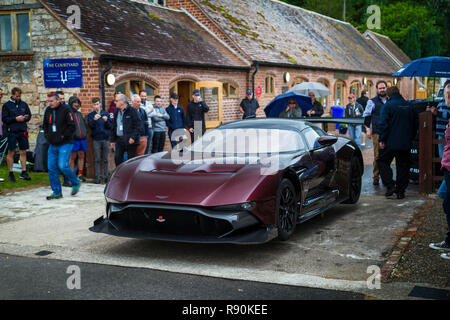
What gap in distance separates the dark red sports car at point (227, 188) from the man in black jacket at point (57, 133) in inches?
124

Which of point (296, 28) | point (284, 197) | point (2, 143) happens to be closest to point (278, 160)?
point (284, 197)

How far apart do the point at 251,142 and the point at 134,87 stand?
928 centimetres

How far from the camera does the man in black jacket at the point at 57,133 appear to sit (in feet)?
30.9

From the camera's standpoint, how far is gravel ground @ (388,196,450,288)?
4.92 meters

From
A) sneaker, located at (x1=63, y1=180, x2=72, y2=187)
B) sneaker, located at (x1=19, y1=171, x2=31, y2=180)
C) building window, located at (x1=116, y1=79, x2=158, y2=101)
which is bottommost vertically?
sneaker, located at (x1=63, y1=180, x2=72, y2=187)

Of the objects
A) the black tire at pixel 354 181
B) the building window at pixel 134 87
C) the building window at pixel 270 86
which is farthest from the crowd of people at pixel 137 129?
the building window at pixel 270 86

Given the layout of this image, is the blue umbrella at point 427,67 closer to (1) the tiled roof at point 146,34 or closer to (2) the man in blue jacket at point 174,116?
(2) the man in blue jacket at point 174,116

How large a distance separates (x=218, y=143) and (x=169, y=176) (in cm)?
134

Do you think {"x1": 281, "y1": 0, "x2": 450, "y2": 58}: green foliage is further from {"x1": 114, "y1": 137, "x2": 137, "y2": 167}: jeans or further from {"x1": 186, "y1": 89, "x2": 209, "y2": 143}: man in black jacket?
{"x1": 114, "y1": 137, "x2": 137, "y2": 167}: jeans

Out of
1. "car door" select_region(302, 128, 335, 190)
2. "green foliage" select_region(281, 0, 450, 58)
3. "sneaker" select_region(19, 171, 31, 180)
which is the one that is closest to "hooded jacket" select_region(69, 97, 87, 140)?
"sneaker" select_region(19, 171, 31, 180)

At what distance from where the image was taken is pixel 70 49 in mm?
13992

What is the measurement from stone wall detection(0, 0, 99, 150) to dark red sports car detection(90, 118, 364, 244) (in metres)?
7.38

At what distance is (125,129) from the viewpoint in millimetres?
10352

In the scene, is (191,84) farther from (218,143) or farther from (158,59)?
(218,143)
